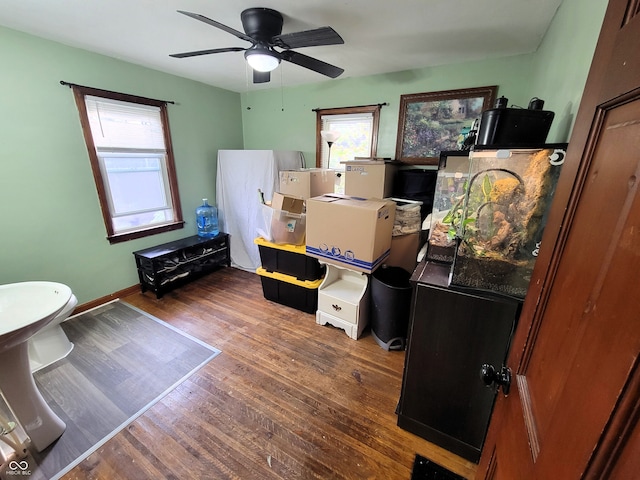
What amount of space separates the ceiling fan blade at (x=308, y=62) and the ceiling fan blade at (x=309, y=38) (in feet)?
0.19

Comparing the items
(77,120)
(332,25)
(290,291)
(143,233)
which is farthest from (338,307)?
(77,120)

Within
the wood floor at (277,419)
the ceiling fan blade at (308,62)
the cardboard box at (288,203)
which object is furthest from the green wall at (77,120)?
the wood floor at (277,419)

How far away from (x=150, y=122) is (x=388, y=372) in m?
3.30

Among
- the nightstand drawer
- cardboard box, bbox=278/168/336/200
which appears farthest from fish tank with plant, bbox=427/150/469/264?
cardboard box, bbox=278/168/336/200

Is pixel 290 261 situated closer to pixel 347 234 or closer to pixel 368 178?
pixel 347 234

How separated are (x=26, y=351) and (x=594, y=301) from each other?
6.78 ft

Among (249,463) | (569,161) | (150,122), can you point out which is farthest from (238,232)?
(569,161)

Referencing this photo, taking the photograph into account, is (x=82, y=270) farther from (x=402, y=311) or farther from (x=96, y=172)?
(x=402, y=311)

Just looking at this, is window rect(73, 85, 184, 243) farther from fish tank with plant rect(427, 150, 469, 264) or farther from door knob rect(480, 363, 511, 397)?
door knob rect(480, 363, 511, 397)

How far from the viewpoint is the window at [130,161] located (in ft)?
7.87

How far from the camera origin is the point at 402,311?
194 centimetres

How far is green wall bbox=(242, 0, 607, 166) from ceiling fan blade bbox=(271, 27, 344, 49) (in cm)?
111

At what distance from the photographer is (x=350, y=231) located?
195 cm

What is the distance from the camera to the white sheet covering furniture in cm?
304
